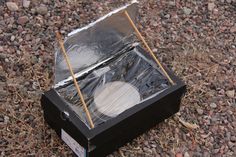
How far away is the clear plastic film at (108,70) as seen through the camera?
1.66m

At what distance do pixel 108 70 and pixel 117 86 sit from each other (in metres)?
0.09

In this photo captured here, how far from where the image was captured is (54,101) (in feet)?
5.34

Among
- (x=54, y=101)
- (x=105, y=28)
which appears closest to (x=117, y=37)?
(x=105, y=28)

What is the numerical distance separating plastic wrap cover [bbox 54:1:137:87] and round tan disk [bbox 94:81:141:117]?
111 millimetres

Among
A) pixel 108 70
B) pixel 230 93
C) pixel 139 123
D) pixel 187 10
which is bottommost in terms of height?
pixel 230 93

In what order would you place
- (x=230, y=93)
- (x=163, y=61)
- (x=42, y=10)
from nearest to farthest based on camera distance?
(x=230, y=93)
(x=163, y=61)
(x=42, y=10)

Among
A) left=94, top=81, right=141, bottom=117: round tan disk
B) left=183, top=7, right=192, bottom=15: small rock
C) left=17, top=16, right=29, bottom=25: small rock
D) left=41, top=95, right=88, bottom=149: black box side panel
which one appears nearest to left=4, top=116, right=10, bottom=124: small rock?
left=41, top=95, right=88, bottom=149: black box side panel

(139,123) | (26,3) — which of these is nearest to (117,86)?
(139,123)

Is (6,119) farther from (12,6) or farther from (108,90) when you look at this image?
(12,6)

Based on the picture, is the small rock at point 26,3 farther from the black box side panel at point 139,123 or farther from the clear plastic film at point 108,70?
the black box side panel at point 139,123

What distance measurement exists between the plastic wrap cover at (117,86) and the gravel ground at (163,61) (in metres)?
0.17

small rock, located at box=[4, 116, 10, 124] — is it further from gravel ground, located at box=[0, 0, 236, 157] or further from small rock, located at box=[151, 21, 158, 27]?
small rock, located at box=[151, 21, 158, 27]

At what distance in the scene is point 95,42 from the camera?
173 centimetres

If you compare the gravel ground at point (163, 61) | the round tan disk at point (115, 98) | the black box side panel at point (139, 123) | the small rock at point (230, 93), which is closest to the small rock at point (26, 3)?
the gravel ground at point (163, 61)
